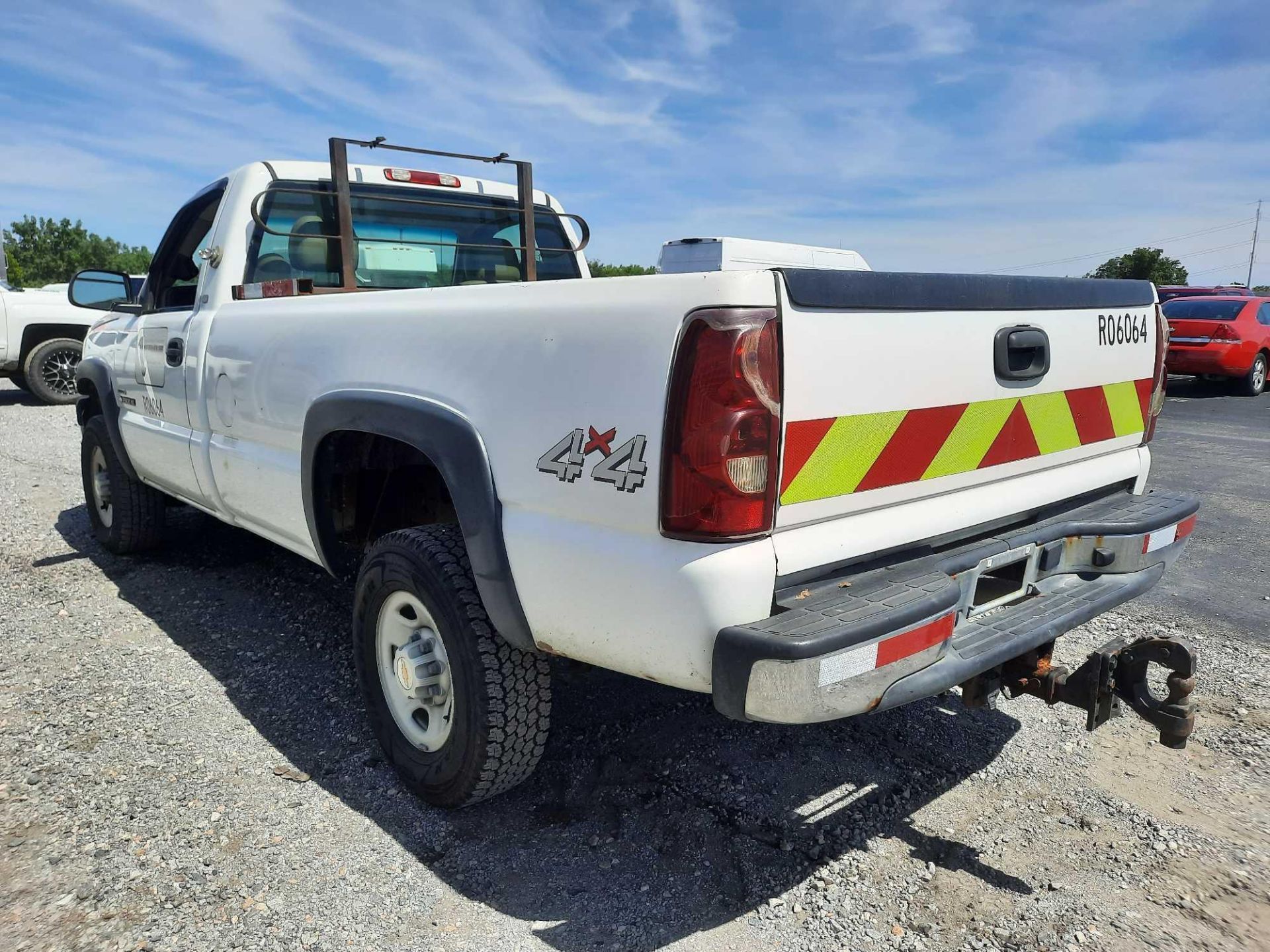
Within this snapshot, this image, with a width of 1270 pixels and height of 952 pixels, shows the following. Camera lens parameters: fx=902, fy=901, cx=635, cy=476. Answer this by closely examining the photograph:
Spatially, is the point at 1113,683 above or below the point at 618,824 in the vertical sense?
above

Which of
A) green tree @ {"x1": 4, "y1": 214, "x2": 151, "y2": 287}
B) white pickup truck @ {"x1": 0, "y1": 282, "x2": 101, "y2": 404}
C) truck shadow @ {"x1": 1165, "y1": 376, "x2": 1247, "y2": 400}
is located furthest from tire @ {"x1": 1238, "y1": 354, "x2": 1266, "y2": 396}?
green tree @ {"x1": 4, "y1": 214, "x2": 151, "y2": 287}

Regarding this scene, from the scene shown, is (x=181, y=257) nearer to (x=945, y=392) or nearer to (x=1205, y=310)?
(x=945, y=392)

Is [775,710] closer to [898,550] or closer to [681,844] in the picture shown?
[898,550]

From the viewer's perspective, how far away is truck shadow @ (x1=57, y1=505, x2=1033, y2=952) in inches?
91.9

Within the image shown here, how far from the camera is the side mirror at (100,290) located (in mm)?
4570

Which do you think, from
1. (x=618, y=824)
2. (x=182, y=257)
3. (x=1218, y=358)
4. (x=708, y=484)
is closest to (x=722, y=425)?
(x=708, y=484)

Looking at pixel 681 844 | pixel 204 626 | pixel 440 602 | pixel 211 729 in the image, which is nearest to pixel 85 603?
pixel 204 626

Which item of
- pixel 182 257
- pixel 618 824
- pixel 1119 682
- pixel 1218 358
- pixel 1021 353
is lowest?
pixel 618 824

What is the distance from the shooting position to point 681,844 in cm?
253

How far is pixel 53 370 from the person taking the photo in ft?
39.2

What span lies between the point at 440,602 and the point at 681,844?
3.14ft

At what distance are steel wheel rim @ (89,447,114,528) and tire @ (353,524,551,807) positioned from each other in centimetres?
305

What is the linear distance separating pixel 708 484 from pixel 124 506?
4.17 meters

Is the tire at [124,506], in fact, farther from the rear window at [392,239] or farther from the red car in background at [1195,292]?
the red car in background at [1195,292]
